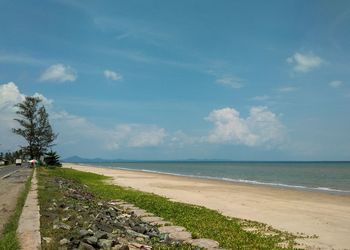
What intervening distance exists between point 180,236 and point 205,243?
146 cm

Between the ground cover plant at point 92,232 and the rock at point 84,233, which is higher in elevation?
the rock at point 84,233

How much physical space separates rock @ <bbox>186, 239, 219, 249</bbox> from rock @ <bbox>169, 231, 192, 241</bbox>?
1.42ft

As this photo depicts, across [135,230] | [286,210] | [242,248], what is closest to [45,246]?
[135,230]

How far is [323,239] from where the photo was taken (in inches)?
610

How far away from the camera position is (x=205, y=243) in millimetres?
12398

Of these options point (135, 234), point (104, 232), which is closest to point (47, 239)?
point (104, 232)

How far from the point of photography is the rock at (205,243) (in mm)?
12069

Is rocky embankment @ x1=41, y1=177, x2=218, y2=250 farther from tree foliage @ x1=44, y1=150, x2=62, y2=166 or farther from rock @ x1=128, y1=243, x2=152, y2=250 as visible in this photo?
tree foliage @ x1=44, y1=150, x2=62, y2=166

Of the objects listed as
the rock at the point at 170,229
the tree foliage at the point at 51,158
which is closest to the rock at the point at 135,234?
the rock at the point at 170,229

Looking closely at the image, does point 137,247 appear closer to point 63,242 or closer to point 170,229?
point 63,242

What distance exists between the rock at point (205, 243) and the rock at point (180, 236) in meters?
0.43

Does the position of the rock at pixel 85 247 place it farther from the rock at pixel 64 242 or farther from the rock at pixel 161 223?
the rock at pixel 161 223

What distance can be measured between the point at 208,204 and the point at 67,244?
714 inches

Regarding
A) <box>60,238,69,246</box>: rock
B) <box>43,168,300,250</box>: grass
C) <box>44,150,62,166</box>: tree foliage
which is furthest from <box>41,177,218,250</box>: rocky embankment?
<box>44,150,62,166</box>: tree foliage
